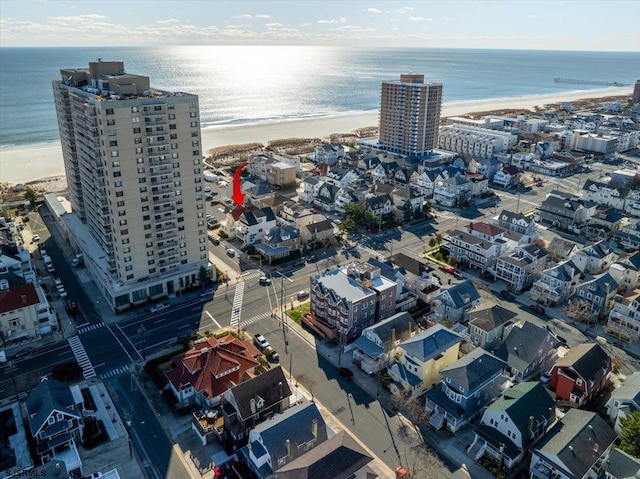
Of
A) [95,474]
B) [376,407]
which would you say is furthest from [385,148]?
[95,474]

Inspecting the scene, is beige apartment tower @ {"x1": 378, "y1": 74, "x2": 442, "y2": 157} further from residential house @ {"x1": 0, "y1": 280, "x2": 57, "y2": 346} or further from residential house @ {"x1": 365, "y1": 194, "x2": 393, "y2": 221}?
residential house @ {"x1": 0, "y1": 280, "x2": 57, "y2": 346}

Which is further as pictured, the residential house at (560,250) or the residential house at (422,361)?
the residential house at (560,250)

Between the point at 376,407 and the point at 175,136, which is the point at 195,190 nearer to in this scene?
the point at 175,136

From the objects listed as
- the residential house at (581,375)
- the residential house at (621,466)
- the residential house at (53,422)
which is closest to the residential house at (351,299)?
the residential house at (581,375)

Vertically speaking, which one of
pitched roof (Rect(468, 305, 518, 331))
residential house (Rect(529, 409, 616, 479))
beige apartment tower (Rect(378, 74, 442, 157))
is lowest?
residential house (Rect(529, 409, 616, 479))

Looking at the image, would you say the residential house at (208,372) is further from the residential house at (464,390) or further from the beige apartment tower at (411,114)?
the beige apartment tower at (411,114)

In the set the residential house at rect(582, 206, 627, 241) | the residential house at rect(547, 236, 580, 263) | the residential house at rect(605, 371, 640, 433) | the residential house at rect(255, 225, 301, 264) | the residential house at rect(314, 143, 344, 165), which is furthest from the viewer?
the residential house at rect(314, 143, 344, 165)

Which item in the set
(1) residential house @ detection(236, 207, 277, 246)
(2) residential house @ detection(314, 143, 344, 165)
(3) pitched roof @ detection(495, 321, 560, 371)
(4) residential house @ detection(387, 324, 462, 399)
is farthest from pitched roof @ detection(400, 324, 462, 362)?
(2) residential house @ detection(314, 143, 344, 165)
